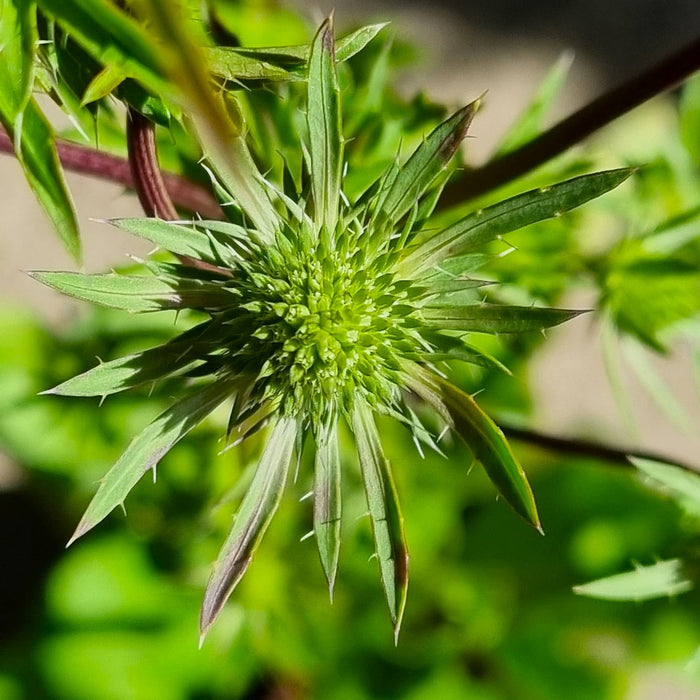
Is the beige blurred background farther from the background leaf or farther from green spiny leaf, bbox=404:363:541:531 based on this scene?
green spiny leaf, bbox=404:363:541:531

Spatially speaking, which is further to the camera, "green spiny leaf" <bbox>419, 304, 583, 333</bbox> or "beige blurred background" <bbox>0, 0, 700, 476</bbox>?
"beige blurred background" <bbox>0, 0, 700, 476</bbox>

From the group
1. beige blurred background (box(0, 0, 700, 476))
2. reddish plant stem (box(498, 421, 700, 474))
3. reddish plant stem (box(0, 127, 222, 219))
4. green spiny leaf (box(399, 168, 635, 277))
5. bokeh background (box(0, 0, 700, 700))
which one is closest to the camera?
green spiny leaf (box(399, 168, 635, 277))

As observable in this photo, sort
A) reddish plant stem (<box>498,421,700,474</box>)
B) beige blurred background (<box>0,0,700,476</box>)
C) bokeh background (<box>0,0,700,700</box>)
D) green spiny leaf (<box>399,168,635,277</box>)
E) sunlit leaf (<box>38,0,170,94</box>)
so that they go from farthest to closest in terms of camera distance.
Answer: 1. beige blurred background (<box>0,0,700,476</box>)
2. bokeh background (<box>0,0,700,700</box>)
3. reddish plant stem (<box>498,421,700,474</box>)
4. green spiny leaf (<box>399,168,635,277</box>)
5. sunlit leaf (<box>38,0,170,94</box>)

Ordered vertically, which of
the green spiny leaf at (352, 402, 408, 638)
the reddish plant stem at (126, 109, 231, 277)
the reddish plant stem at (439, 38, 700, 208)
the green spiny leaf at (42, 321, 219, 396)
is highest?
the reddish plant stem at (126, 109, 231, 277)

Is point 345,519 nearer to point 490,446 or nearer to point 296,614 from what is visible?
point 296,614

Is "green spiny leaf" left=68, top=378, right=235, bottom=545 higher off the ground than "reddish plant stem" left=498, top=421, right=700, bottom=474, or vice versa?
"green spiny leaf" left=68, top=378, right=235, bottom=545

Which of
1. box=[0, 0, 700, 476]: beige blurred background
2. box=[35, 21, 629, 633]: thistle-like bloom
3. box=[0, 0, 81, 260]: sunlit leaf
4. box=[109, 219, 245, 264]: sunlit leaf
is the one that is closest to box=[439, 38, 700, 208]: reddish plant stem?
box=[35, 21, 629, 633]: thistle-like bloom

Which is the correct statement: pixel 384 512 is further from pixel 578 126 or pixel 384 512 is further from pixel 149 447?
pixel 578 126
